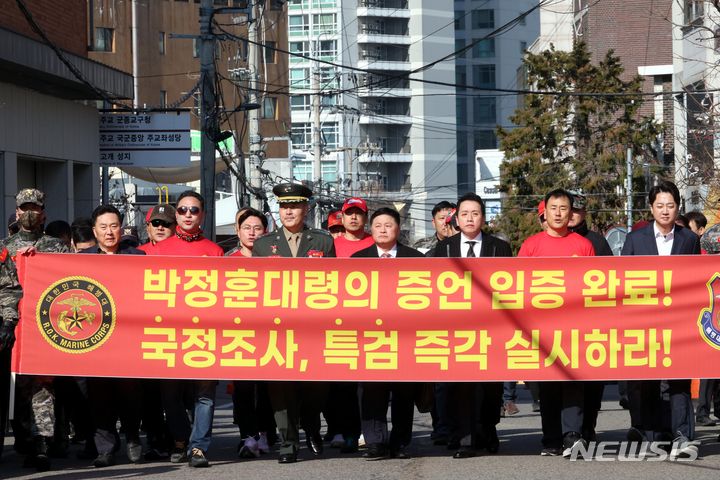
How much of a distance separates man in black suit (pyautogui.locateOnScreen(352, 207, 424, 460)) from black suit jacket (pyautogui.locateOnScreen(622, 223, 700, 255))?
5.32ft

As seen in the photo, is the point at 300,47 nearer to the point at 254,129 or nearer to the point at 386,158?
the point at 386,158

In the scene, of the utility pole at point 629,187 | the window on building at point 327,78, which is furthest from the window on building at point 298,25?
the utility pole at point 629,187

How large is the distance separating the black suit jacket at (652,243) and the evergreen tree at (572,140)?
38686 millimetres

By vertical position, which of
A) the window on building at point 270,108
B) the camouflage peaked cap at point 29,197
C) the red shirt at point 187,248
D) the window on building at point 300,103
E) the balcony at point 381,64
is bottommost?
the red shirt at point 187,248

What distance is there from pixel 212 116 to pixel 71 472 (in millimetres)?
14600

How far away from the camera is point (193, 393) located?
34.0 feet

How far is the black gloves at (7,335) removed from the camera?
9680 mm

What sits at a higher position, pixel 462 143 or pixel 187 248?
pixel 462 143

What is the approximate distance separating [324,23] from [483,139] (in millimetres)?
18024

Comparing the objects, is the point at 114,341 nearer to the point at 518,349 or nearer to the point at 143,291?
the point at 143,291

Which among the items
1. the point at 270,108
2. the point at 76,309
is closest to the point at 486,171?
the point at 270,108

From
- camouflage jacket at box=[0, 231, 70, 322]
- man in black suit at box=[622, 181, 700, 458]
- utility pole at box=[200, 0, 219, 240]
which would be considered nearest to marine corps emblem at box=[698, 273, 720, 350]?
man in black suit at box=[622, 181, 700, 458]

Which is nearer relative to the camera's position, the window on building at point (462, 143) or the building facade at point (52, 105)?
the building facade at point (52, 105)

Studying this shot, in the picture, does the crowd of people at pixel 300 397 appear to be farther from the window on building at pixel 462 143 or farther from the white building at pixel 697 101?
the window on building at pixel 462 143
